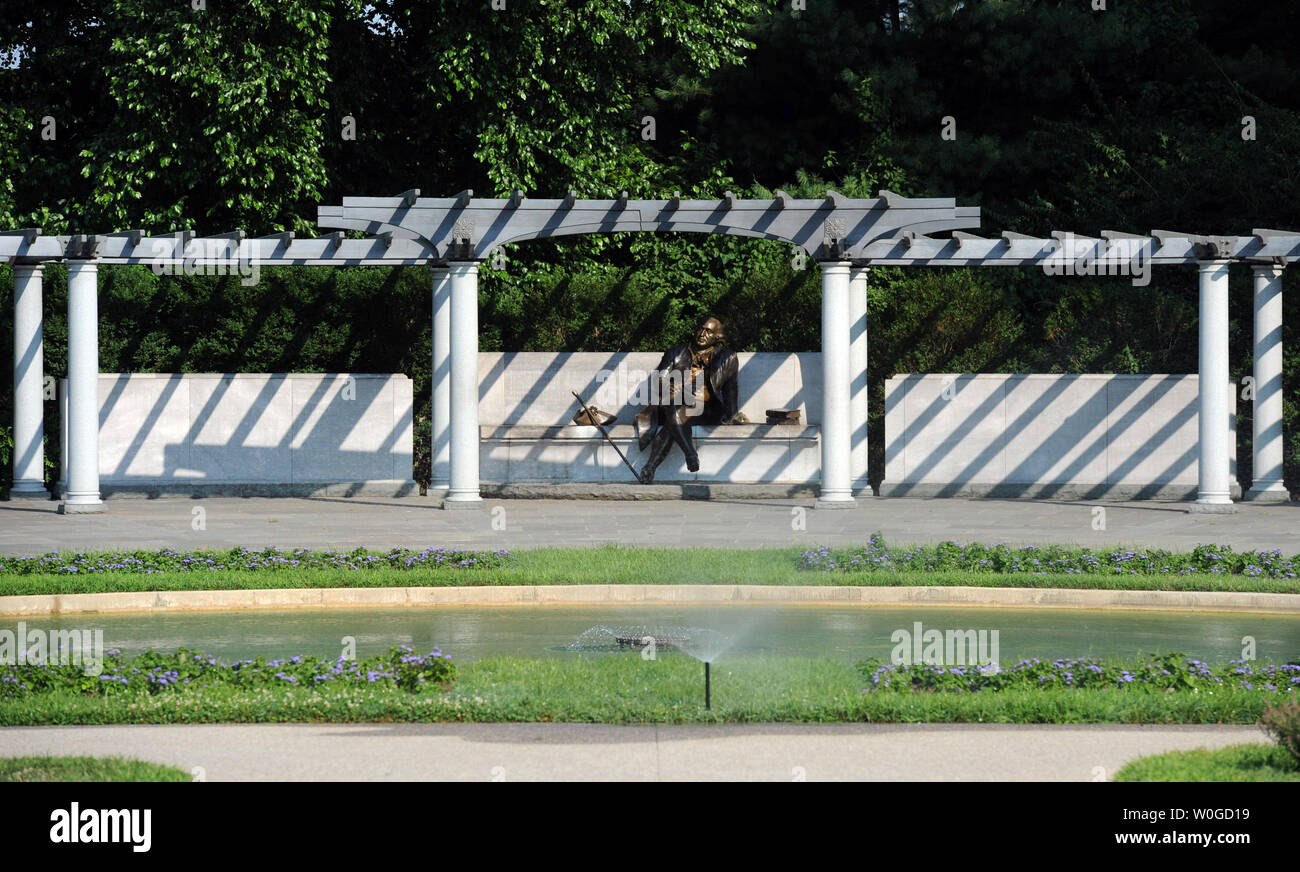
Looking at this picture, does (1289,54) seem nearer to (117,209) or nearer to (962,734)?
(117,209)

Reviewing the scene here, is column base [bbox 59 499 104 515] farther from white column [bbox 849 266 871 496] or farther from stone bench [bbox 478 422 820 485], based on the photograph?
white column [bbox 849 266 871 496]

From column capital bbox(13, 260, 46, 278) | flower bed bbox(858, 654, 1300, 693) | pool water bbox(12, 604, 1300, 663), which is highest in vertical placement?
column capital bbox(13, 260, 46, 278)

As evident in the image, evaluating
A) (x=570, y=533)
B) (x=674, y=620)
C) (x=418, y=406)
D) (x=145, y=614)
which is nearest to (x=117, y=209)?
(x=418, y=406)

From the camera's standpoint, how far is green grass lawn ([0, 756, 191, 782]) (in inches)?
293

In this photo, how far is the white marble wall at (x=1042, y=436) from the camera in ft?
83.6

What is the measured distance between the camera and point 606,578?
1491 cm

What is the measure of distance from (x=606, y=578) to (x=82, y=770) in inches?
301

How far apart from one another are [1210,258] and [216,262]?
13874 mm

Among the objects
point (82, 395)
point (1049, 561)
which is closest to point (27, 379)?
point (82, 395)

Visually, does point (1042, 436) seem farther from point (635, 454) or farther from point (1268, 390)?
point (635, 454)

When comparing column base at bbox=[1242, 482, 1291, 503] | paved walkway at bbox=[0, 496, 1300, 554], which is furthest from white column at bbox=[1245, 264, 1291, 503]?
paved walkway at bbox=[0, 496, 1300, 554]

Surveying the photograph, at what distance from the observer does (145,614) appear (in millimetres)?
14133

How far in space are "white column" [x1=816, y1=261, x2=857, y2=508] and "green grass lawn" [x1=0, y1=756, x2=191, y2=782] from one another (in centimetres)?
1614
